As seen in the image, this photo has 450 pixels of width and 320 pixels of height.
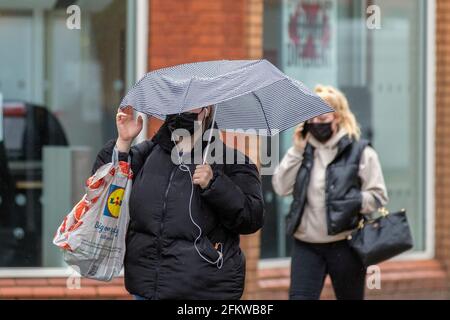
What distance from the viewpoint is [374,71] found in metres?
8.37

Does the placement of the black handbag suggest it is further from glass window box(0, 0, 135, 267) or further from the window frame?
glass window box(0, 0, 135, 267)

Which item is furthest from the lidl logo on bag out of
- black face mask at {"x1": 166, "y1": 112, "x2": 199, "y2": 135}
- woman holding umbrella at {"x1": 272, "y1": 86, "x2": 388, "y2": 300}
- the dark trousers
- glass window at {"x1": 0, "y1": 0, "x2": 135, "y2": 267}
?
glass window at {"x1": 0, "y1": 0, "x2": 135, "y2": 267}

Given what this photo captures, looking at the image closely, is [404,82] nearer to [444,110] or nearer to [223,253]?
[444,110]

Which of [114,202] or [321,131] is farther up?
[321,131]

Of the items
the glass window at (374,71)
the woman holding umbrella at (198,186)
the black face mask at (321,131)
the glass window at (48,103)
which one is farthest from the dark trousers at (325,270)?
the glass window at (48,103)

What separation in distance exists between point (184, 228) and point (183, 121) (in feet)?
1.52

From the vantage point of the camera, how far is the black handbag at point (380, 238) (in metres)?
6.05

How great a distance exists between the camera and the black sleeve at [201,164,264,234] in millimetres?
4367

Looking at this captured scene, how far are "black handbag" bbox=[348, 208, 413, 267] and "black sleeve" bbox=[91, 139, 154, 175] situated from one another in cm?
187

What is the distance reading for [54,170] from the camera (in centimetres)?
755

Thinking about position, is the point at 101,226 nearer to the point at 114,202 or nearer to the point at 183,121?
the point at 114,202

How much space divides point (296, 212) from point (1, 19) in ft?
9.12

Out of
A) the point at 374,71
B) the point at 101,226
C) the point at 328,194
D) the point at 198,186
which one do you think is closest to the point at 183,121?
the point at 198,186

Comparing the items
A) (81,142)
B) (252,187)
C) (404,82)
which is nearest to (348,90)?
(404,82)
